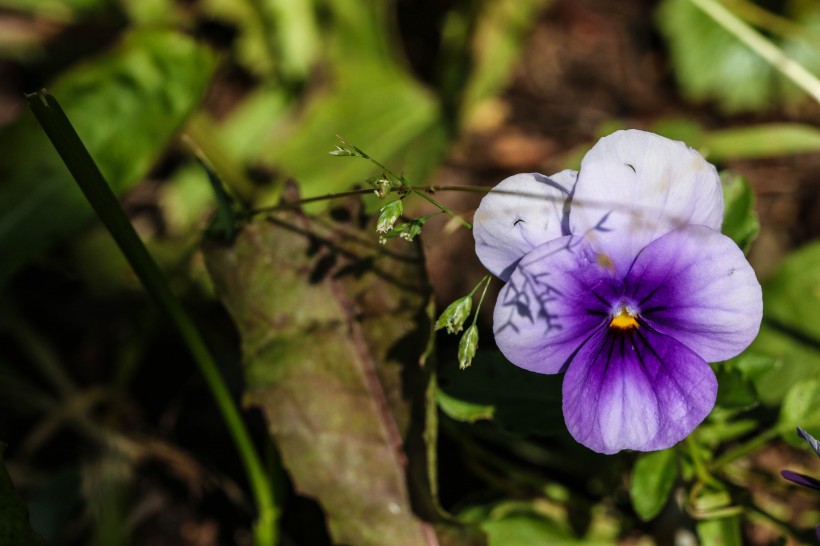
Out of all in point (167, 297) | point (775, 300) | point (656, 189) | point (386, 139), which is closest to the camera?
point (656, 189)

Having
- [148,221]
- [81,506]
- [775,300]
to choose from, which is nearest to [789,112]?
[775,300]

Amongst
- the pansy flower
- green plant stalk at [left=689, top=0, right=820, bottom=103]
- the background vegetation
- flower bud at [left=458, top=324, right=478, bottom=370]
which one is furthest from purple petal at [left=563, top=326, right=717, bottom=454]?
green plant stalk at [left=689, top=0, right=820, bottom=103]

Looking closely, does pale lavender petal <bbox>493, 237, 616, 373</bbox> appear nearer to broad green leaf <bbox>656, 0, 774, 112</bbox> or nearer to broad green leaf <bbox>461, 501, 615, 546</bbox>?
broad green leaf <bbox>461, 501, 615, 546</bbox>

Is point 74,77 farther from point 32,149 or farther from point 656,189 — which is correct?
point 656,189

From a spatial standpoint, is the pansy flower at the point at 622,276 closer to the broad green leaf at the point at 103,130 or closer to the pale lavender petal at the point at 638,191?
the pale lavender petal at the point at 638,191

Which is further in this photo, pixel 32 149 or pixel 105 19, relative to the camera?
pixel 105 19
